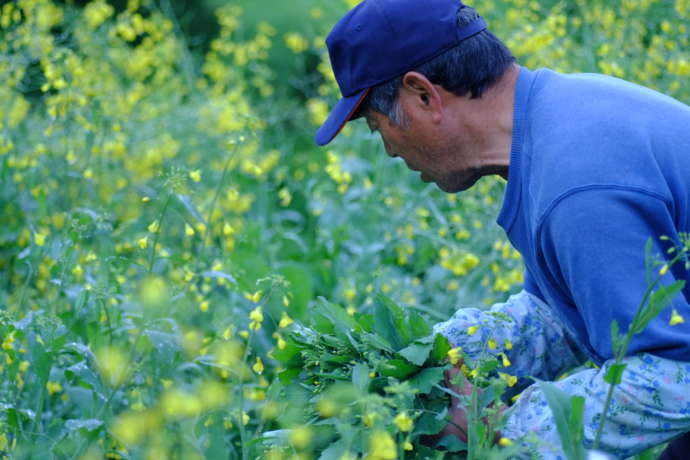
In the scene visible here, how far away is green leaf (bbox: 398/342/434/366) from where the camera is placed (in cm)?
182

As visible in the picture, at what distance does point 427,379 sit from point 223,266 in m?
1.13

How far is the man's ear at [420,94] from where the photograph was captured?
1.94 metres

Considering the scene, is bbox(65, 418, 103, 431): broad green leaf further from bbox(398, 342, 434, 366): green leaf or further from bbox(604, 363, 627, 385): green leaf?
bbox(604, 363, 627, 385): green leaf

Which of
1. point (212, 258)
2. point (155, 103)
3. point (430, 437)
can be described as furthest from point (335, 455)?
point (155, 103)

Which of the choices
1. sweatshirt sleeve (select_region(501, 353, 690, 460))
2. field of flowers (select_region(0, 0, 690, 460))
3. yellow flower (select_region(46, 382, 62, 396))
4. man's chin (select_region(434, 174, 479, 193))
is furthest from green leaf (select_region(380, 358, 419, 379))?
yellow flower (select_region(46, 382, 62, 396))

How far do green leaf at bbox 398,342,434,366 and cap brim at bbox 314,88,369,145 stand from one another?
522 mm

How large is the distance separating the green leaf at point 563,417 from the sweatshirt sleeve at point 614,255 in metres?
0.16

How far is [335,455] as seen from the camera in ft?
5.63

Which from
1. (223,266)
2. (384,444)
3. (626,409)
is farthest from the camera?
(223,266)

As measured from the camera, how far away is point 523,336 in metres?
2.15

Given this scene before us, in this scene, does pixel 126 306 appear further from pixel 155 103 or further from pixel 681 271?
pixel 155 103

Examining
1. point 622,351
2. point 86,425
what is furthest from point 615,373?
point 86,425

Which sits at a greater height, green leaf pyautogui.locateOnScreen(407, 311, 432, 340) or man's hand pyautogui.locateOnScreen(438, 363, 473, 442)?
green leaf pyautogui.locateOnScreen(407, 311, 432, 340)

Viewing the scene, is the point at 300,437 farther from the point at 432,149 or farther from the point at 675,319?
the point at 432,149
